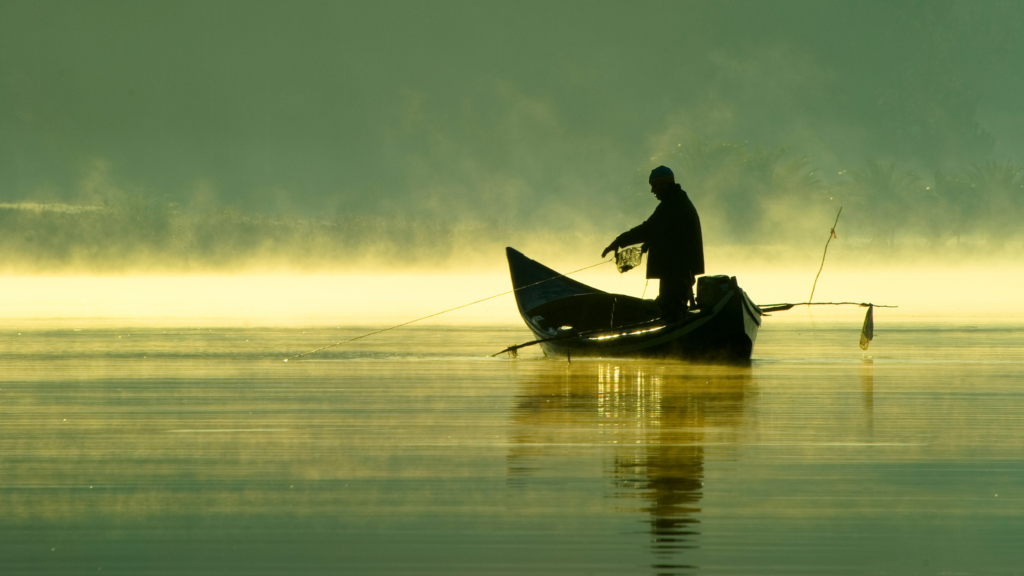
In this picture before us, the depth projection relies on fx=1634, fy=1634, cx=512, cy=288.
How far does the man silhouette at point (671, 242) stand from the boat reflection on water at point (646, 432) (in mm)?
703

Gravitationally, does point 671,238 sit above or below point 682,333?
above

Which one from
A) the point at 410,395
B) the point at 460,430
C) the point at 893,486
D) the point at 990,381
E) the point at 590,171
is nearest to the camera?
the point at 893,486

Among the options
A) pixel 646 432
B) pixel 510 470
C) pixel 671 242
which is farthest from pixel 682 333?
pixel 510 470

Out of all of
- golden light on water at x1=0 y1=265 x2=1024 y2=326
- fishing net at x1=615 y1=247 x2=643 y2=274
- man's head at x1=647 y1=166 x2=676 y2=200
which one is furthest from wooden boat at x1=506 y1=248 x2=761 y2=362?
golden light on water at x1=0 y1=265 x2=1024 y2=326

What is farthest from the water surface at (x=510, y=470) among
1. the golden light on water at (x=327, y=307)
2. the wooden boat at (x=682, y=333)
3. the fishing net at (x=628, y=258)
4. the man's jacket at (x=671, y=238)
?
the golden light on water at (x=327, y=307)

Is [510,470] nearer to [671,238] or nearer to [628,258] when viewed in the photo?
[671,238]

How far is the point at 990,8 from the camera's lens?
129m

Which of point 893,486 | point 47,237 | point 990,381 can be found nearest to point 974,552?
point 893,486

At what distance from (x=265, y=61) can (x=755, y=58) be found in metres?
35.1

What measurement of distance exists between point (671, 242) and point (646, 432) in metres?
5.58

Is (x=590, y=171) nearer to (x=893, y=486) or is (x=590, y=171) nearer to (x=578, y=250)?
(x=578, y=250)

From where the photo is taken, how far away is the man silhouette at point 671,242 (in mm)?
14797

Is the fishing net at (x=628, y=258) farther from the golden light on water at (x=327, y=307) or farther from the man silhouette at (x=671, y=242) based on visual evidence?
the golden light on water at (x=327, y=307)

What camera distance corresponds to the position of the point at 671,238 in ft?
48.5
